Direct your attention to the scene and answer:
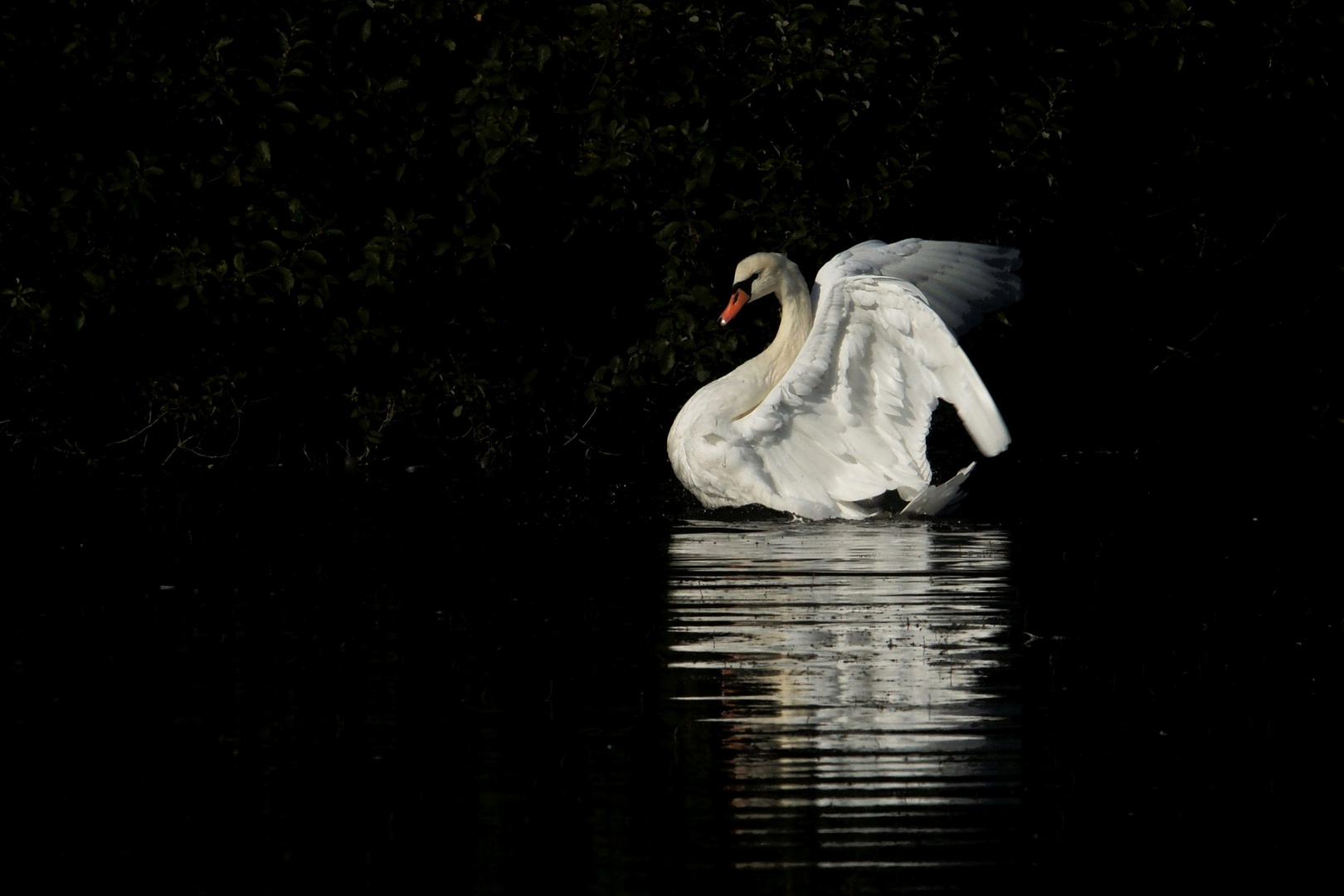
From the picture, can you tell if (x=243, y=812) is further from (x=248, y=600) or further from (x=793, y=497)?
(x=793, y=497)

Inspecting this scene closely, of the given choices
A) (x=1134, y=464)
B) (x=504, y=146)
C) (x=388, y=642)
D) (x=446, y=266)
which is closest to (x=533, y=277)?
(x=446, y=266)

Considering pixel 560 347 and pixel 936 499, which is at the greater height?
pixel 560 347

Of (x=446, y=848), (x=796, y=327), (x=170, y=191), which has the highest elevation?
(x=170, y=191)

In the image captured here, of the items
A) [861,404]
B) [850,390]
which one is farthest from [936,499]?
[850,390]

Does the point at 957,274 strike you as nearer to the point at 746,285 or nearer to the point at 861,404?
the point at 861,404

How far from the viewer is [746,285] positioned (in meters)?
13.4

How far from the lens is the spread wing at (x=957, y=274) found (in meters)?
11.9

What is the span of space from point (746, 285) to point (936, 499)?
276 cm

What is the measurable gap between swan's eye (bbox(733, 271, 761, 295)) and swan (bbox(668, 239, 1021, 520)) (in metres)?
0.04

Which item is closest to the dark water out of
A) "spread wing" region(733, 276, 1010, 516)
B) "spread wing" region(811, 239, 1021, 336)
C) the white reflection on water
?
the white reflection on water

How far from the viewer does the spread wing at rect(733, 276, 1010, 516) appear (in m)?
10.5

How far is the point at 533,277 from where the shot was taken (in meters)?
14.2

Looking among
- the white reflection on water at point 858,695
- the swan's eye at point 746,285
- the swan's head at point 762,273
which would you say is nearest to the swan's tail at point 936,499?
the white reflection on water at point 858,695

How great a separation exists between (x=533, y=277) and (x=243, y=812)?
9.65m
